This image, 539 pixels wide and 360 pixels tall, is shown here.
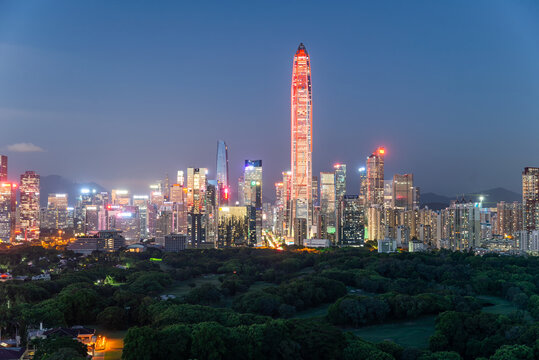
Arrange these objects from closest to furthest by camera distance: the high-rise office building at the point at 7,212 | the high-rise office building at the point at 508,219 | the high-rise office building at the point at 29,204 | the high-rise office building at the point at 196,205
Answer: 1. the high-rise office building at the point at 196,205
2. the high-rise office building at the point at 7,212
3. the high-rise office building at the point at 508,219
4. the high-rise office building at the point at 29,204

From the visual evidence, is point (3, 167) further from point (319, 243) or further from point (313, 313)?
point (313, 313)

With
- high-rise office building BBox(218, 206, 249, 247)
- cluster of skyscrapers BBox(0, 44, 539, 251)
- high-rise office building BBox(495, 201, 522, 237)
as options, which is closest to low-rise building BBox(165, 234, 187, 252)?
cluster of skyscrapers BBox(0, 44, 539, 251)

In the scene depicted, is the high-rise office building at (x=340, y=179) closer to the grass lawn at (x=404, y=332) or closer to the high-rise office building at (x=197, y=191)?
the high-rise office building at (x=197, y=191)

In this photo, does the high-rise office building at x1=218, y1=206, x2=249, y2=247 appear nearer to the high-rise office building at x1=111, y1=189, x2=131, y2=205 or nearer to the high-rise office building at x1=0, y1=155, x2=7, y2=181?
the high-rise office building at x1=0, y1=155, x2=7, y2=181

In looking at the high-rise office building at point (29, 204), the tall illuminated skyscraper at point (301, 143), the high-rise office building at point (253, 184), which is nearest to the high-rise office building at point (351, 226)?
the tall illuminated skyscraper at point (301, 143)

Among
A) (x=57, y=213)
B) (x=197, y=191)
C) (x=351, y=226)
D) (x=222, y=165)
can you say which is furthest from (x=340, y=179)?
(x=57, y=213)

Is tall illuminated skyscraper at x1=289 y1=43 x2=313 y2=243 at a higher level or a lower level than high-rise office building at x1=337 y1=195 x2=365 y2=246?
higher
